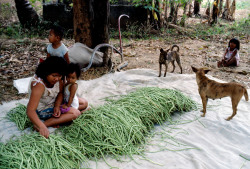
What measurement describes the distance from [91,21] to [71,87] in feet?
8.20

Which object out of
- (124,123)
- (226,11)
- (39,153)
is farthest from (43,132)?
(226,11)

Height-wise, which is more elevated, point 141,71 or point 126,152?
point 141,71

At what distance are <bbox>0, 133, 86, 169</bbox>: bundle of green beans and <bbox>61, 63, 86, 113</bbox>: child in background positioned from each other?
473 mm

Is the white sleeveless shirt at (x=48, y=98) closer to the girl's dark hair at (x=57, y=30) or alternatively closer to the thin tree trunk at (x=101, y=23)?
the girl's dark hair at (x=57, y=30)

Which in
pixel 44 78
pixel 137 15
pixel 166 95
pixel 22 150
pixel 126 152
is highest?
pixel 137 15

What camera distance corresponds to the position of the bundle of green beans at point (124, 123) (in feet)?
6.90

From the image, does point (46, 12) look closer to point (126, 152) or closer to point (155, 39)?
point (155, 39)

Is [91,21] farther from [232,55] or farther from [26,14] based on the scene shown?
[26,14]

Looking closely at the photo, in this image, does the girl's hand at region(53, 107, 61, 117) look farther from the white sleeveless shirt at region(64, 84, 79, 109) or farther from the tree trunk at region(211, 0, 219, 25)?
the tree trunk at region(211, 0, 219, 25)

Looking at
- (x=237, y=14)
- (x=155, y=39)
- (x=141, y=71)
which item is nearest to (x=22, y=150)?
(x=141, y=71)

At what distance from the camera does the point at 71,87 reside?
241 centimetres

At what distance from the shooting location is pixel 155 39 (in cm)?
735

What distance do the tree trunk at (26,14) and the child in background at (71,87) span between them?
605 cm

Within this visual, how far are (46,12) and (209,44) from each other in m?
5.97
